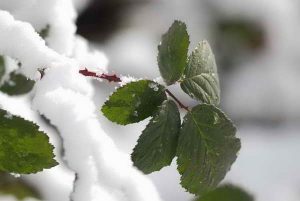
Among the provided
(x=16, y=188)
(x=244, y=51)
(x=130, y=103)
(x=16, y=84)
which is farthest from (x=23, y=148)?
(x=244, y=51)

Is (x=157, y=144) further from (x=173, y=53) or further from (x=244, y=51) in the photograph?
(x=244, y=51)

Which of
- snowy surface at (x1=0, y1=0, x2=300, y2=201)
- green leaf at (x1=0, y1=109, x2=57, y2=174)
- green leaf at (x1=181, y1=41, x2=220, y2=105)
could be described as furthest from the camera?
snowy surface at (x1=0, y1=0, x2=300, y2=201)

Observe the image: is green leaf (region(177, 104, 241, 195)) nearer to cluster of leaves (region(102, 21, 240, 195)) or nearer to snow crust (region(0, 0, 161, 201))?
cluster of leaves (region(102, 21, 240, 195))

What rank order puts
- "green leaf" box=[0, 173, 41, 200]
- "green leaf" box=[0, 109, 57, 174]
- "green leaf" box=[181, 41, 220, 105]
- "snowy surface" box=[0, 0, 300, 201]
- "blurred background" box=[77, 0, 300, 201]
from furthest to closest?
"blurred background" box=[77, 0, 300, 201]
"green leaf" box=[0, 173, 41, 200]
"snowy surface" box=[0, 0, 300, 201]
"green leaf" box=[181, 41, 220, 105]
"green leaf" box=[0, 109, 57, 174]

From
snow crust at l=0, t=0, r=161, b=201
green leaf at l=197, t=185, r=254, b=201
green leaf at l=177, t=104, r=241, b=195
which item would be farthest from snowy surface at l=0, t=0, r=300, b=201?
green leaf at l=177, t=104, r=241, b=195

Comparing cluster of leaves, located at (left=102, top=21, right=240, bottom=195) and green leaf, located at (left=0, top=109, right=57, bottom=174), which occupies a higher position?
cluster of leaves, located at (left=102, top=21, right=240, bottom=195)

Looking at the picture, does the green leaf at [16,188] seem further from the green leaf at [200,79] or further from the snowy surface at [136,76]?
the green leaf at [200,79]
